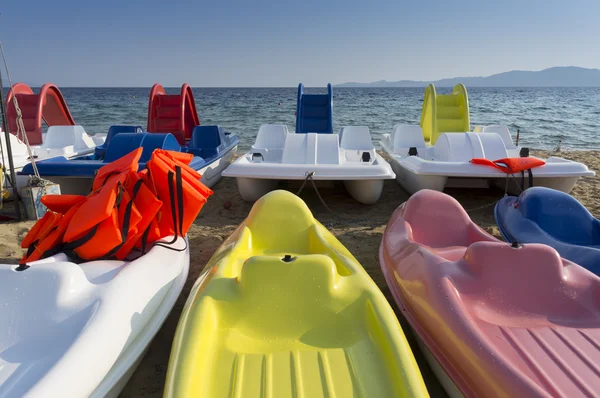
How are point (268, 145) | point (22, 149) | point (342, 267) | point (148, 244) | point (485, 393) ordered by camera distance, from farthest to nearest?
point (268, 145)
point (22, 149)
point (148, 244)
point (342, 267)
point (485, 393)

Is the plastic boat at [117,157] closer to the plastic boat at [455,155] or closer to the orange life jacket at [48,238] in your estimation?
the orange life jacket at [48,238]

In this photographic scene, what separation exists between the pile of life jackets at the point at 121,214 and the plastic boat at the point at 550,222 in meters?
2.65

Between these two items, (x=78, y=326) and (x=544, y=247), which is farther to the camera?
(x=544, y=247)

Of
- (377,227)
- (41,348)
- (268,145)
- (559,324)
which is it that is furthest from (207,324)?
(268,145)

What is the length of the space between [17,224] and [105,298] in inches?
121

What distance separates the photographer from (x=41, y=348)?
1.95 m

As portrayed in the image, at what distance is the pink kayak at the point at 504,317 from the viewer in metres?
1.76

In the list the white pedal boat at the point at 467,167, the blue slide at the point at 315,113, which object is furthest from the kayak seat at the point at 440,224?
the blue slide at the point at 315,113

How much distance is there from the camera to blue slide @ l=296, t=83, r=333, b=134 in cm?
728

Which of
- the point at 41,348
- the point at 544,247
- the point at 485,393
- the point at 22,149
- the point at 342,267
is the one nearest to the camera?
the point at 485,393

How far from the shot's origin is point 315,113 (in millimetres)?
7414

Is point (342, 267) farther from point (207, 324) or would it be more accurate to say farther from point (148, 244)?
point (148, 244)

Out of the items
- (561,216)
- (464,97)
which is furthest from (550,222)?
(464,97)

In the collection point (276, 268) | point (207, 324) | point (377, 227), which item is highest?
point (276, 268)
